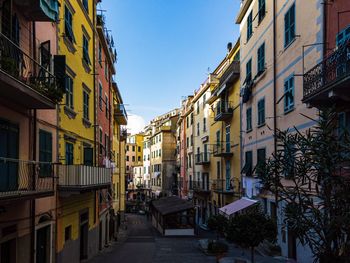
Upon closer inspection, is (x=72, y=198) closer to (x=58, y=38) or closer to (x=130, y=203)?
(x=58, y=38)

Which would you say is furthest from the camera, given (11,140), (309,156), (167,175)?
(167,175)

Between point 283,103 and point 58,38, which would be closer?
point 58,38

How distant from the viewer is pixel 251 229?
56.7ft

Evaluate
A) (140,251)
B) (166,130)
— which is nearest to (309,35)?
(140,251)

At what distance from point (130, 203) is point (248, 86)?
66.6 m

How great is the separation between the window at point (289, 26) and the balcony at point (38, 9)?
35.8 ft

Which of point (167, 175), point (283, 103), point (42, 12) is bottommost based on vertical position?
point (167, 175)

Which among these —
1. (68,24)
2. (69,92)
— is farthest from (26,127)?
(68,24)

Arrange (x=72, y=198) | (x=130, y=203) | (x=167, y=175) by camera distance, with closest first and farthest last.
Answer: (x=72, y=198) → (x=167, y=175) → (x=130, y=203)

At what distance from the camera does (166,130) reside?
81875mm

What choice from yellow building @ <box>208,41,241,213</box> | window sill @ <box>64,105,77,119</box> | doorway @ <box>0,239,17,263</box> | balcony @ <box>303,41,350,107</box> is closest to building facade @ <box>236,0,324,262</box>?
balcony @ <box>303,41,350,107</box>

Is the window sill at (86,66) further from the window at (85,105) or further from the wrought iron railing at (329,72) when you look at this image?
the wrought iron railing at (329,72)

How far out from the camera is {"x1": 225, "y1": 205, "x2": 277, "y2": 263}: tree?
17312 millimetres

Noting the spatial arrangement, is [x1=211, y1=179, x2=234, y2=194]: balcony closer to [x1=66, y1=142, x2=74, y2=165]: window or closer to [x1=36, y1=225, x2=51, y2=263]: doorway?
[x1=66, y1=142, x2=74, y2=165]: window
